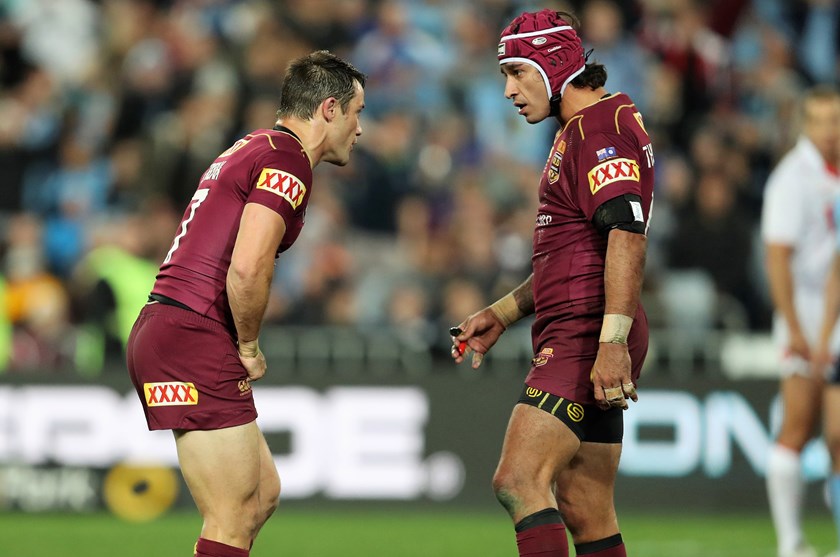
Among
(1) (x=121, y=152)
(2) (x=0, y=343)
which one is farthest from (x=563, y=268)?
(1) (x=121, y=152)

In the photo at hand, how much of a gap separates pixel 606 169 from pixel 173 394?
7.07 ft

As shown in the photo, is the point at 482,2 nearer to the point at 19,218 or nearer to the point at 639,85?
the point at 639,85

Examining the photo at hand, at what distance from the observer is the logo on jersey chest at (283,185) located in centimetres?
629

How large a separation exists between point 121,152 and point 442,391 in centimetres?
513

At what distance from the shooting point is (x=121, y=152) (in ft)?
51.1

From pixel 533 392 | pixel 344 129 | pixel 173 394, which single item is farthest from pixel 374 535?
pixel 344 129

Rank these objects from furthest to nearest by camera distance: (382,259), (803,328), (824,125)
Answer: (382,259) → (803,328) → (824,125)

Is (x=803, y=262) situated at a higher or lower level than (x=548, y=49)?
lower

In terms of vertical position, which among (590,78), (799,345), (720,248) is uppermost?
(720,248)

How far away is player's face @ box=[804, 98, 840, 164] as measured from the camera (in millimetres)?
9430

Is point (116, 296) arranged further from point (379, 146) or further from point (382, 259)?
point (379, 146)

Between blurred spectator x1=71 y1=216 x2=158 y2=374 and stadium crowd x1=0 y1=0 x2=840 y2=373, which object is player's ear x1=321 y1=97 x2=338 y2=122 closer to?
stadium crowd x1=0 y1=0 x2=840 y2=373

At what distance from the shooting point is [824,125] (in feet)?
30.9

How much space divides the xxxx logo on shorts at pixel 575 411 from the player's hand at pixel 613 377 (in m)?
→ 0.22
